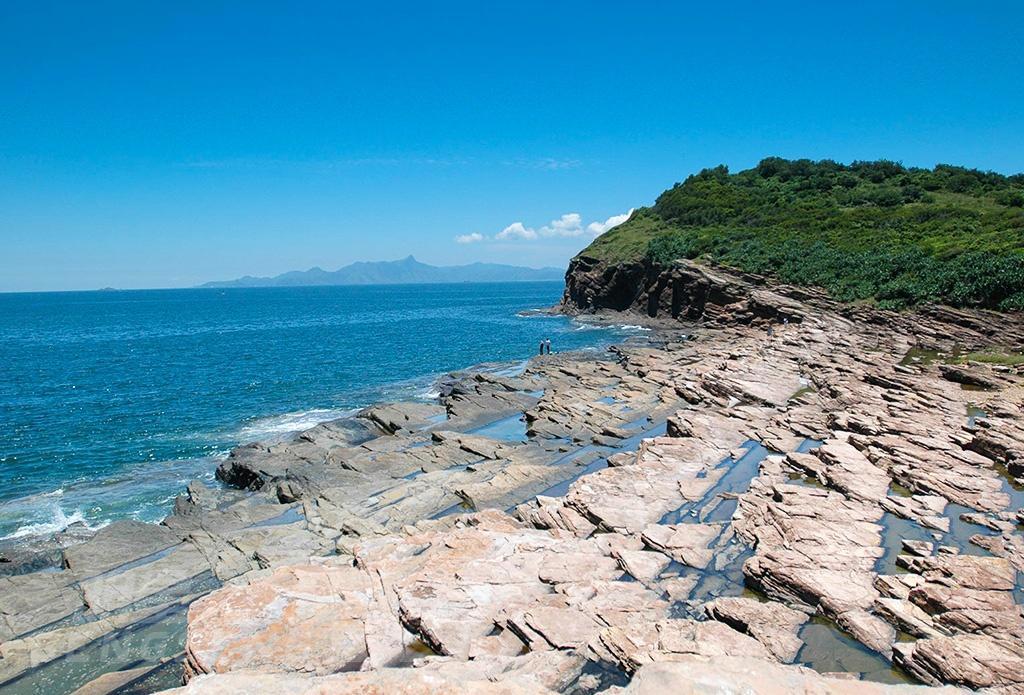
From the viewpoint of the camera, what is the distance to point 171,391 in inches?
1922

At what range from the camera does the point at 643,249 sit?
305 feet

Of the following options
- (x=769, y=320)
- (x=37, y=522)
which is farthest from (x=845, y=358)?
(x=37, y=522)

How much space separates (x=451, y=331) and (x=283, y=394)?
47003 millimetres

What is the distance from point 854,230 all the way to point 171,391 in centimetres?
8017

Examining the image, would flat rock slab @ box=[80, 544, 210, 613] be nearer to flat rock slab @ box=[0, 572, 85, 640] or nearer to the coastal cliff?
the coastal cliff

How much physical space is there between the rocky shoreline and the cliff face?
32.1 m

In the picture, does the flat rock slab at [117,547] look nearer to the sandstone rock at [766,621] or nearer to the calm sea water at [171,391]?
the calm sea water at [171,391]

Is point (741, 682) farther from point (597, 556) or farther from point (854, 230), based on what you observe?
point (854, 230)

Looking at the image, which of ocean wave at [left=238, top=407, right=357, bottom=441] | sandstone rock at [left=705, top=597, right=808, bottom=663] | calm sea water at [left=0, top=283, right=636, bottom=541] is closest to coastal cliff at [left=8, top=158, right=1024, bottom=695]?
sandstone rock at [left=705, top=597, right=808, bottom=663]

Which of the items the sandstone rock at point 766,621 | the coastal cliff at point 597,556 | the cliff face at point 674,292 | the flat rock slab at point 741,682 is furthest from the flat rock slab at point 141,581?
the cliff face at point 674,292

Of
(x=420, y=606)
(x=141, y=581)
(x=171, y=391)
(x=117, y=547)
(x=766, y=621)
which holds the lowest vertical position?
(x=141, y=581)

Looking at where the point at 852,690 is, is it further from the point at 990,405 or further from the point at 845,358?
the point at 845,358

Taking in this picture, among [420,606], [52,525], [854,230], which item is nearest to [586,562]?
[420,606]

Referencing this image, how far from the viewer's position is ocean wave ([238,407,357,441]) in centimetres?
3647
